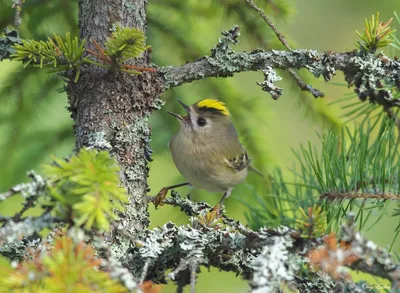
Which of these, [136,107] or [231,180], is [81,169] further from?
[231,180]

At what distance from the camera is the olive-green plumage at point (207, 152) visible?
2.44m

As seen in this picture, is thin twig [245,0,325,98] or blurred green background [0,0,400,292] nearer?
thin twig [245,0,325,98]

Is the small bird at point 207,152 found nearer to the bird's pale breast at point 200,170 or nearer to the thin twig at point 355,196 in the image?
the bird's pale breast at point 200,170

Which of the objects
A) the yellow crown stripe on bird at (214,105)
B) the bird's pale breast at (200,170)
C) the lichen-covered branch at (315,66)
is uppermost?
the yellow crown stripe on bird at (214,105)

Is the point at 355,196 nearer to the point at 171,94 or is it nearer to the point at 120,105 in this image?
the point at 120,105

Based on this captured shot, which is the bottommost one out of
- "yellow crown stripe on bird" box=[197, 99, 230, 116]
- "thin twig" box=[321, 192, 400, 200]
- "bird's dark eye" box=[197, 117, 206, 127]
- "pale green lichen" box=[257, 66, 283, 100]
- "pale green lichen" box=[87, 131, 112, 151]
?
"thin twig" box=[321, 192, 400, 200]

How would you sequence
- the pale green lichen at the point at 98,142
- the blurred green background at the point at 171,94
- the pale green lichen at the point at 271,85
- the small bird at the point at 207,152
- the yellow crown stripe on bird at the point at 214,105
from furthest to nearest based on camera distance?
the small bird at the point at 207,152 < the yellow crown stripe on bird at the point at 214,105 < the blurred green background at the point at 171,94 < the pale green lichen at the point at 271,85 < the pale green lichen at the point at 98,142

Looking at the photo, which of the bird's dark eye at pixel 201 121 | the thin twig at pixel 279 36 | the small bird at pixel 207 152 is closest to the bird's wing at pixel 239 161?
the small bird at pixel 207 152

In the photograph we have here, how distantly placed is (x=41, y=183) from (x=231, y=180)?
5.20ft

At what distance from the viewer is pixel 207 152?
102 inches

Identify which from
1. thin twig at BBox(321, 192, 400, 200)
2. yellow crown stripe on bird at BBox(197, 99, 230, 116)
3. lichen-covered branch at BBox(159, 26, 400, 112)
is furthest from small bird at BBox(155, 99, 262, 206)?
thin twig at BBox(321, 192, 400, 200)

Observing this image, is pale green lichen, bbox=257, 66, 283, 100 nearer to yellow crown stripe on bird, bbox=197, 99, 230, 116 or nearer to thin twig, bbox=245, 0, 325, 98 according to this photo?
thin twig, bbox=245, 0, 325, 98

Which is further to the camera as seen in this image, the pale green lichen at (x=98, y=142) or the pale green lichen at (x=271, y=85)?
the pale green lichen at (x=271, y=85)

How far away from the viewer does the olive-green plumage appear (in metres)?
2.44
